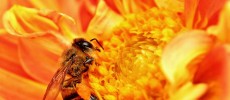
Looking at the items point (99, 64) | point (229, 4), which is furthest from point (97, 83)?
point (229, 4)

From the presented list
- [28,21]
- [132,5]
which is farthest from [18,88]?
[132,5]

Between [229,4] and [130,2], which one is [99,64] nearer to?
[130,2]

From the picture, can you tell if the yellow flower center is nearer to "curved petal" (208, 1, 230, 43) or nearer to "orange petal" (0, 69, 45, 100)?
"orange petal" (0, 69, 45, 100)

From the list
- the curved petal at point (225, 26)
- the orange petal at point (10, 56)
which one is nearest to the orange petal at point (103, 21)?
the orange petal at point (10, 56)

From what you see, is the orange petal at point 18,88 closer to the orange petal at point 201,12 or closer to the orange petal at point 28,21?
the orange petal at point 28,21

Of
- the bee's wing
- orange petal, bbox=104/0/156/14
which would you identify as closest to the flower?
orange petal, bbox=104/0/156/14

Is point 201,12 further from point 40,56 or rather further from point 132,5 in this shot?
point 40,56
